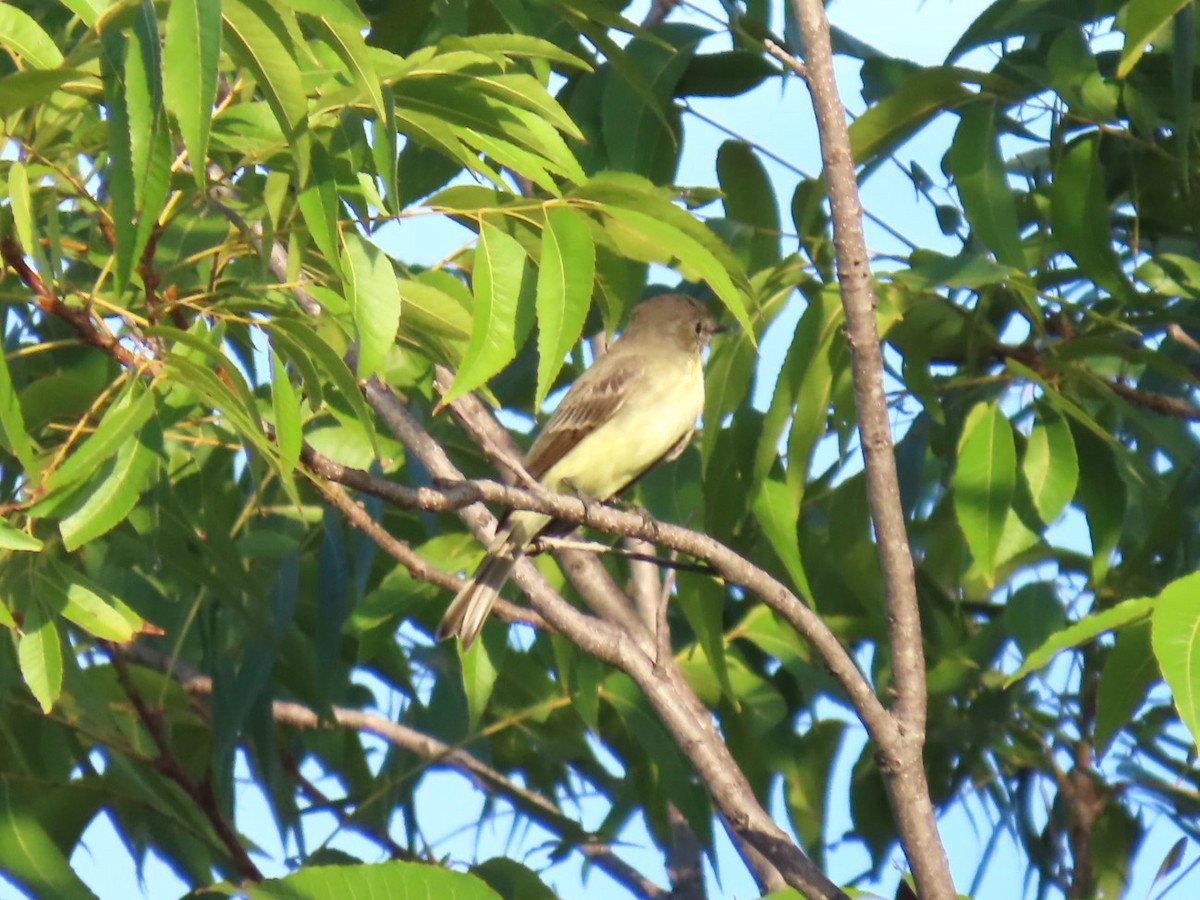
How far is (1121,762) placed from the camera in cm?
471

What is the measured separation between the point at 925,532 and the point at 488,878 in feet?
5.52

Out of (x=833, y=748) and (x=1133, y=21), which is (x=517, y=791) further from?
(x=1133, y=21)

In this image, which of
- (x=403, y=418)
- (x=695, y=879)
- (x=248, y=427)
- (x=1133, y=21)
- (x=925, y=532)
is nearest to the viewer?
(x=248, y=427)

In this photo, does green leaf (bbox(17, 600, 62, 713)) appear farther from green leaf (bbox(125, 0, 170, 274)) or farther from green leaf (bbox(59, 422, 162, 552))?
green leaf (bbox(125, 0, 170, 274))

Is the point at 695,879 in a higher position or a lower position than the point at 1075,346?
lower

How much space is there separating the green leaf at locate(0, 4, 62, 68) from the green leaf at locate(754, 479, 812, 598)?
1712 mm

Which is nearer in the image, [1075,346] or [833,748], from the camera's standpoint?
[1075,346]

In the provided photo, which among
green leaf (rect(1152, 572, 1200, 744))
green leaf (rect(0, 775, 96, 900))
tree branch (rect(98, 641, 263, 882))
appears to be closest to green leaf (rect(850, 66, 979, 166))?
green leaf (rect(1152, 572, 1200, 744))

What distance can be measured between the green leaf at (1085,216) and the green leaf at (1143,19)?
29.3 inches

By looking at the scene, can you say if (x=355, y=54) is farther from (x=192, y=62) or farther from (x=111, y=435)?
(x=111, y=435)

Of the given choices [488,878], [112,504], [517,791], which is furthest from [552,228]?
[517,791]

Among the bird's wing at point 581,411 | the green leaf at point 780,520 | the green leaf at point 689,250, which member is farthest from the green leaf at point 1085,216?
the bird's wing at point 581,411

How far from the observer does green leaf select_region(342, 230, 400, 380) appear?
2.52m

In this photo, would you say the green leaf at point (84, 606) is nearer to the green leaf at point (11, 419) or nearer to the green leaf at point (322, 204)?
the green leaf at point (11, 419)
